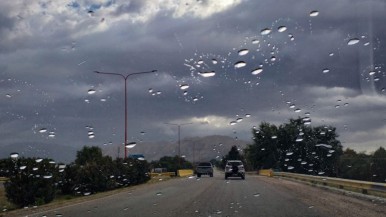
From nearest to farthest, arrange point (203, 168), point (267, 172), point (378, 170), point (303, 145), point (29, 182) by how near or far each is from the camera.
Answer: point (29, 182)
point (303, 145)
point (378, 170)
point (203, 168)
point (267, 172)

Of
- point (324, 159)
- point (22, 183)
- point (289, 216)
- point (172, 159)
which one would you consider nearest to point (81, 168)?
point (22, 183)

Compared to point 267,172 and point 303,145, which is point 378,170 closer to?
point 303,145

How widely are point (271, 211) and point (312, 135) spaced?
17.2m

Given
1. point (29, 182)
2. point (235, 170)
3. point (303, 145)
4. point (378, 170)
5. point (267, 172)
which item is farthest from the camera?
point (267, 172)

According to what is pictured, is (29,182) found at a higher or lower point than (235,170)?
lower

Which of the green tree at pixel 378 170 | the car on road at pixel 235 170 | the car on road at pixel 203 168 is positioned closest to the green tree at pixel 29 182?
the green tree at pixel 378 170

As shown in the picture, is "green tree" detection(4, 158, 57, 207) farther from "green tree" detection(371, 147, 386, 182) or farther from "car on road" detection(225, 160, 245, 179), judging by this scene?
"car on road" detection(225, 160, 245, 179)

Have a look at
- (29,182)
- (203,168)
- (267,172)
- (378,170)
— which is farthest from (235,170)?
(29,182)

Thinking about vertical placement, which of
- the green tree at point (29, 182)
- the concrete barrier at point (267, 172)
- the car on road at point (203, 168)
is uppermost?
the car on road at point (203, 168)

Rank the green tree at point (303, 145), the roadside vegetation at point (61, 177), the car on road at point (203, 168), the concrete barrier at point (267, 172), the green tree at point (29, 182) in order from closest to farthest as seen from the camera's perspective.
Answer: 1. the green tree at point (29, 182)
2. the roadside vegetation at point (61, 177)
3. the green tree at point (303, 145)
4. the car on road at point (203, 168)
5. the concrete barrier at point (267, 172)

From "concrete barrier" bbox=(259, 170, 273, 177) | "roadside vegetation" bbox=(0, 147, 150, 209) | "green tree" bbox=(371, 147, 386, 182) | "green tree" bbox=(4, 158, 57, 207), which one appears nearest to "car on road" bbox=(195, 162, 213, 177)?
"concrete barrier" bbox=(259, 170, 273, 177)

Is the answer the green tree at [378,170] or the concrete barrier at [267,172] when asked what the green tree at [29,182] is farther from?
the concrete barrier at [267,172]

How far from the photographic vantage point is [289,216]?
1349 centimetres

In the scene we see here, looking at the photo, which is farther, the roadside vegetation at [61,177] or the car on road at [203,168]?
the car on road at [203,168]
